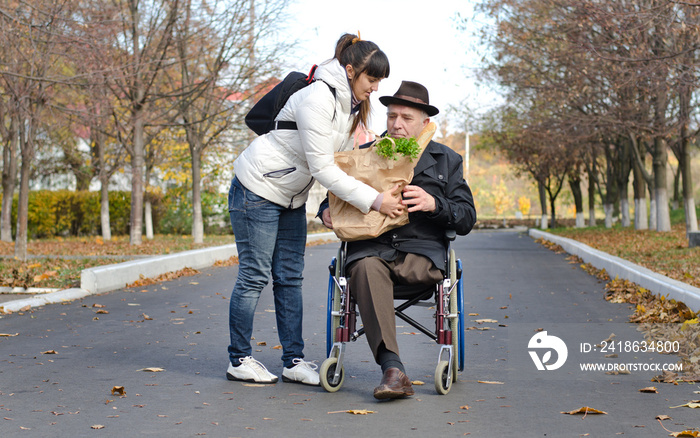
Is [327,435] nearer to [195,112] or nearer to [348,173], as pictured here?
[348,173]

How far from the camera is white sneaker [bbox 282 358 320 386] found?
5.02 m

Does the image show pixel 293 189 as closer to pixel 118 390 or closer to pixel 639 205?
pixel 118 390

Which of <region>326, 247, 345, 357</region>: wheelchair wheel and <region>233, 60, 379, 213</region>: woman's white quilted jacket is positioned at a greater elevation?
<region>233, 60, 379, 213</region>: woman's white quilted jacket

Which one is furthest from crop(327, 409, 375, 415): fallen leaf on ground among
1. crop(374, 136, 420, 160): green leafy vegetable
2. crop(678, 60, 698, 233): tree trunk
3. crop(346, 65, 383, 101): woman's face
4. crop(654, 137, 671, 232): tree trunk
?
crop(654, 137, 671, 232): tree trunk

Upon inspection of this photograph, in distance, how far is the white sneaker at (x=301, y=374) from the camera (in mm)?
5023

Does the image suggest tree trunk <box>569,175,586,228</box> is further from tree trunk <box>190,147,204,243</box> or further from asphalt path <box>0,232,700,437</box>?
asphalt path <box>0,232,700,437</box>

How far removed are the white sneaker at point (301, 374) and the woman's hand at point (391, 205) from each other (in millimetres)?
1096

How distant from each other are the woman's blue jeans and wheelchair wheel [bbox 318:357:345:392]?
0.40 meters

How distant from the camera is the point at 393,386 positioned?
4418 millimetres

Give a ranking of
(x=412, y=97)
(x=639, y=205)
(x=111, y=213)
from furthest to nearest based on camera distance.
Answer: (x=111, y=213)
(x=639, y=205)
(x=412, y=97)

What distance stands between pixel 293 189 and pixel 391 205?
25.5 inches

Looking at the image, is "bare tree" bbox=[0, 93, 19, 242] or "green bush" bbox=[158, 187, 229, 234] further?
"green bush" bbox=[158, 187, 229, 234]

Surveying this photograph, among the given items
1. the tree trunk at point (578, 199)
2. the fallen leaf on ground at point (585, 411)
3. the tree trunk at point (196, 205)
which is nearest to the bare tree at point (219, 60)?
the tree trunk at point (196, 205)

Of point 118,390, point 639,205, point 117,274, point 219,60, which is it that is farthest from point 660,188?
point 118,390
